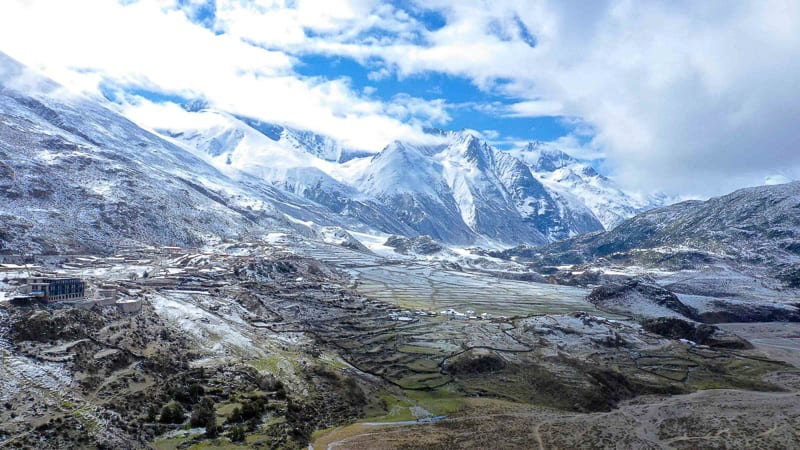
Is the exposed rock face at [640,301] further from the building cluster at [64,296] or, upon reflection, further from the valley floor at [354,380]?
the building cluster at [64,296]

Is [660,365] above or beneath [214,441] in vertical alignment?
above

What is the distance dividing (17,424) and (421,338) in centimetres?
6809

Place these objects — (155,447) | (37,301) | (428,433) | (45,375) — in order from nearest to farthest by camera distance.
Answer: (155,447)
(45,375)
(428,433)
(37,301)

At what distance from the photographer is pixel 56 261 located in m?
129

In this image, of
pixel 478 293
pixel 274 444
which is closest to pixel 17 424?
pixel 274 444

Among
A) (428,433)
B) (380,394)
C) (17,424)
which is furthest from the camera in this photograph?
(380,394)

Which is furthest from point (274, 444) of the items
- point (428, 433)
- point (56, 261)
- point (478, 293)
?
point (478, 293)

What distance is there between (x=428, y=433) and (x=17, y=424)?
37.2 m

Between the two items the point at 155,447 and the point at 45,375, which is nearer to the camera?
the point at 155,447

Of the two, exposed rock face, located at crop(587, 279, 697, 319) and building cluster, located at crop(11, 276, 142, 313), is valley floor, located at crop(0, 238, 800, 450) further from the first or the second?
exposed rock face, located at crop(587, 279, 697, 319)

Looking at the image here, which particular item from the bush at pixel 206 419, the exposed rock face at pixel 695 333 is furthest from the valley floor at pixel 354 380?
the exposed rock face at pixel 695 333

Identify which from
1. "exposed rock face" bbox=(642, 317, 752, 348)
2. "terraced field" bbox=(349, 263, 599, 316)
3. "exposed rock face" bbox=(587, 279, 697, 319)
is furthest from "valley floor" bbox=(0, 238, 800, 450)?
"exposed rock face" bbox=(587, 279, 697, 319)

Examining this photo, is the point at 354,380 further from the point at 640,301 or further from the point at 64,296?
the point at 640,301

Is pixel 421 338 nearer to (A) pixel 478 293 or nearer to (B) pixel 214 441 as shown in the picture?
(B) pixel 214 441
